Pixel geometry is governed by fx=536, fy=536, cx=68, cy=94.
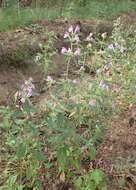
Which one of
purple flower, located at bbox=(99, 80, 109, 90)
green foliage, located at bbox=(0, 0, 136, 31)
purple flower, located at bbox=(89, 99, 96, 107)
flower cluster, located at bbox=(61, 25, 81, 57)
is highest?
flower cluster, located at bbox=(61, 25, 81, 57)

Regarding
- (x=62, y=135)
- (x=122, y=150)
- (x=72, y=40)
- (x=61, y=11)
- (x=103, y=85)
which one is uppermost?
(x=72, y=40)

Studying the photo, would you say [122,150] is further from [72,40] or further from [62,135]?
[72,40]

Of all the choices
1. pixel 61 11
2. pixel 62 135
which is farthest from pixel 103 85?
pixel 61 11

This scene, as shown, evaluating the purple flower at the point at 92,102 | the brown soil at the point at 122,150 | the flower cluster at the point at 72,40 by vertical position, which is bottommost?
the brown soil at the point at 122,150

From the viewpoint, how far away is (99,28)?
895 cm

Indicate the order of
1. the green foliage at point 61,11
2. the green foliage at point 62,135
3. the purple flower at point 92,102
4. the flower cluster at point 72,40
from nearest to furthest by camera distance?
the green foliage at point 62,135 → the purple flower at point 92,102 → the flower cluster at point 72,40 → the green foliage at point 61,11

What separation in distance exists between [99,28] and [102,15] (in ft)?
5.10

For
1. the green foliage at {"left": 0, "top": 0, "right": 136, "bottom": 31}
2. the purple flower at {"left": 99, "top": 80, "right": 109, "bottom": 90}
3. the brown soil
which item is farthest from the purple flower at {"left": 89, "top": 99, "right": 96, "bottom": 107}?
the green foliage at {"left": 0, "top": 0, "right": 136, "bottom": 31}

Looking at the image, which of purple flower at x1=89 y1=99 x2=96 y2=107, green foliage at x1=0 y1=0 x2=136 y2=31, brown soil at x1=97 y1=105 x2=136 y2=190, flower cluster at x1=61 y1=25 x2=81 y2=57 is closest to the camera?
brown soil at x1=97 y1=105 x2=136 y2=190

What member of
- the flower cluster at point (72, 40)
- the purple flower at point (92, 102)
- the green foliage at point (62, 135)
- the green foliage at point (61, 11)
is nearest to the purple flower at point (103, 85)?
the green foliage at point (62, 135)

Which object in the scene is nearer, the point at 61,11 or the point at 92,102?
the point at 92,102

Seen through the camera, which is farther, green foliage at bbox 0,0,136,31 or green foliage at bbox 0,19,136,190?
green foliage at bbox 0,0,136,31

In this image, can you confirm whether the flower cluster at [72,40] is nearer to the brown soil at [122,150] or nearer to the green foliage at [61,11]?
the brown soil at [122,150]

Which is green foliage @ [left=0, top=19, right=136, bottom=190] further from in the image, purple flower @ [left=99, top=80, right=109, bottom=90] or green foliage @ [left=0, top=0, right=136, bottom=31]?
green foliage @ [left=0, top=0, right=136, bottom=31]
